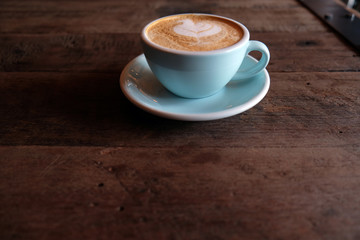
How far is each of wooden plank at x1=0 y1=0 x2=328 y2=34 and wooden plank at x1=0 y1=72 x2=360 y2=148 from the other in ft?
0.98

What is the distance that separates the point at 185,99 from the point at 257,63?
148mm

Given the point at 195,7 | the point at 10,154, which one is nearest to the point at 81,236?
the point at 10,154

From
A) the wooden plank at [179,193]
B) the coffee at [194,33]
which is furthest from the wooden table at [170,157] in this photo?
the coffee at [194,33]

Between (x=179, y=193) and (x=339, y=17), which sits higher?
(x=339, y=17)

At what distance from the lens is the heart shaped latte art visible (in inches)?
20.0

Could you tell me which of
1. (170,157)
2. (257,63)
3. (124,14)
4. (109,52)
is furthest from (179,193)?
(124,14)

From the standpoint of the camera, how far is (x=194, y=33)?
508 mm

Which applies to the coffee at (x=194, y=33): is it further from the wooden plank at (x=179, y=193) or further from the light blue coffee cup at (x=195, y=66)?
the wooden plank at (x=179, y=193)

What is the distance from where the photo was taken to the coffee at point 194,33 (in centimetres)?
47

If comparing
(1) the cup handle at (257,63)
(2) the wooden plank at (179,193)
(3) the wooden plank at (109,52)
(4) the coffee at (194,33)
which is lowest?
(2) the wooden plank at (179,193)

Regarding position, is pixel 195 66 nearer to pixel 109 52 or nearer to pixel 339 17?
pixel 109 52

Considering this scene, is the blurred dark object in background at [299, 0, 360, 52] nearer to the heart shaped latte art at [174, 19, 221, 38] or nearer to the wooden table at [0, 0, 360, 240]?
the wooden table at [0, 0, 360, 240]

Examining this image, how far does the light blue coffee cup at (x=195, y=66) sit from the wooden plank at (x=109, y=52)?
0.17m

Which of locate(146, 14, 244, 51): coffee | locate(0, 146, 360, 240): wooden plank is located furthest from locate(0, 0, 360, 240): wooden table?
locate(146, 14, 244, 51): coffee
